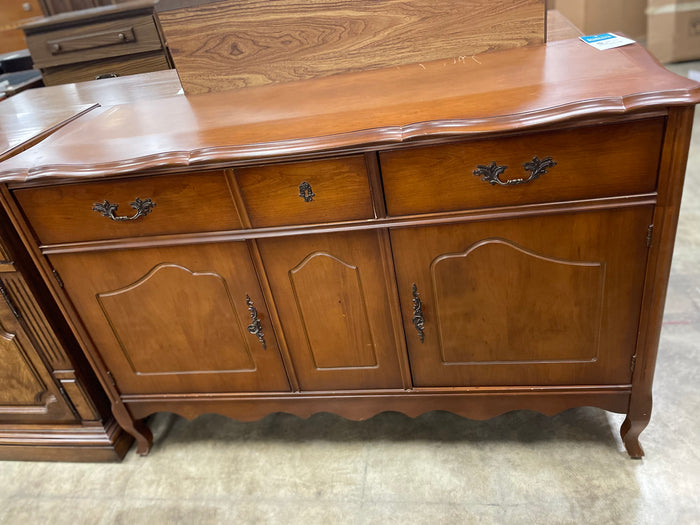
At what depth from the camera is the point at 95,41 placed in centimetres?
239

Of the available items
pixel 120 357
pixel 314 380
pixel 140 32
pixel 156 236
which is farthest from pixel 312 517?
pixel 140 32

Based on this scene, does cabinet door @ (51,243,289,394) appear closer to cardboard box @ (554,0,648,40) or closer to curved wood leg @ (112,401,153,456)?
curved wood leg @ (112,401,153,456)

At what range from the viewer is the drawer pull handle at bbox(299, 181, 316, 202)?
1055 millimetres

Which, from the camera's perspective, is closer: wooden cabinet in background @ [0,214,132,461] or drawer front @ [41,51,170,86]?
wooden cabinet in background @ [0,214,132,461]

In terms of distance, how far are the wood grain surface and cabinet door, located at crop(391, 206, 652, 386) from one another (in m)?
0.21

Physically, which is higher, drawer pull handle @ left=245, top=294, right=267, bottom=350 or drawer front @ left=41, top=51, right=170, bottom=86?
drawer front @ left=41, top=51, right=170, bottom=86

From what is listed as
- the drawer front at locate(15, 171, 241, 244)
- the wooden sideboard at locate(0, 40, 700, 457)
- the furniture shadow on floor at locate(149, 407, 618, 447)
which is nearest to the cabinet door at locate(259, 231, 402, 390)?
the wooden sideboard at locate(0, 40, 700, 457)

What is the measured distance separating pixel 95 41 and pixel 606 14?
10.4 feet

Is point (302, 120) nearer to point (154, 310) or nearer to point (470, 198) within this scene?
point (470, 198)

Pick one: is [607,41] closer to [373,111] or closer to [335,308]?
[373,111]

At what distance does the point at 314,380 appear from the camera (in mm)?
1351

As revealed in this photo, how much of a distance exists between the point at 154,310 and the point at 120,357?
0.20 m

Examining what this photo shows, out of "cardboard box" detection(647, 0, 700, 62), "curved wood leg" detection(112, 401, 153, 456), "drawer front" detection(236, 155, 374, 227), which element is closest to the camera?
"drawer front" detection(236, 155, 374, 227)

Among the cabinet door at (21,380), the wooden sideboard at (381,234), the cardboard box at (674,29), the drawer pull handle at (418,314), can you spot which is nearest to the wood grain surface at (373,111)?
the wooden sideboard at (381,234)
